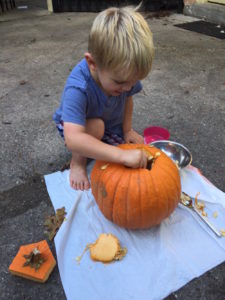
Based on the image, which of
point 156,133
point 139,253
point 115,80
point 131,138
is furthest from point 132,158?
point 156,133

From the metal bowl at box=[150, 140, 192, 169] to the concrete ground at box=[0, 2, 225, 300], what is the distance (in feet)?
0.38

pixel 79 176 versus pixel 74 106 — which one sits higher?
pixel 74 106

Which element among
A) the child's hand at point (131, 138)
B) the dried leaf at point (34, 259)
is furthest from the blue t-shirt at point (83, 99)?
the dried leaf at point (34, 259)

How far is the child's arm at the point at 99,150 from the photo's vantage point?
1.23m

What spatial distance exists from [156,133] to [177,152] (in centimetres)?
32

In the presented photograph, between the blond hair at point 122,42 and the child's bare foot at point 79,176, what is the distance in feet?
2.32

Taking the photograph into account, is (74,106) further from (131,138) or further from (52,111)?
(52,111)

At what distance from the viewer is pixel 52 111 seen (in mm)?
2469

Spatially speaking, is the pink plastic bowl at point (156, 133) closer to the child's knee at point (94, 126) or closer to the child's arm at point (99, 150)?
the child's knee at point (94, 126)

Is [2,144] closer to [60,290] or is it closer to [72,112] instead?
[72,112]

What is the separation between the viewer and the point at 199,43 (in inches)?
152

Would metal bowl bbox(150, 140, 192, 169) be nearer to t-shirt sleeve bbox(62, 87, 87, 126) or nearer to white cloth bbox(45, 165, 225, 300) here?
white cloth bbox(45, 165, 225, 300)

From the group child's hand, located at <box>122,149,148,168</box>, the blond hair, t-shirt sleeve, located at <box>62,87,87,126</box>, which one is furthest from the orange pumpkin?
the blond hair

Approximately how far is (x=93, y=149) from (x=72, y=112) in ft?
0.68
